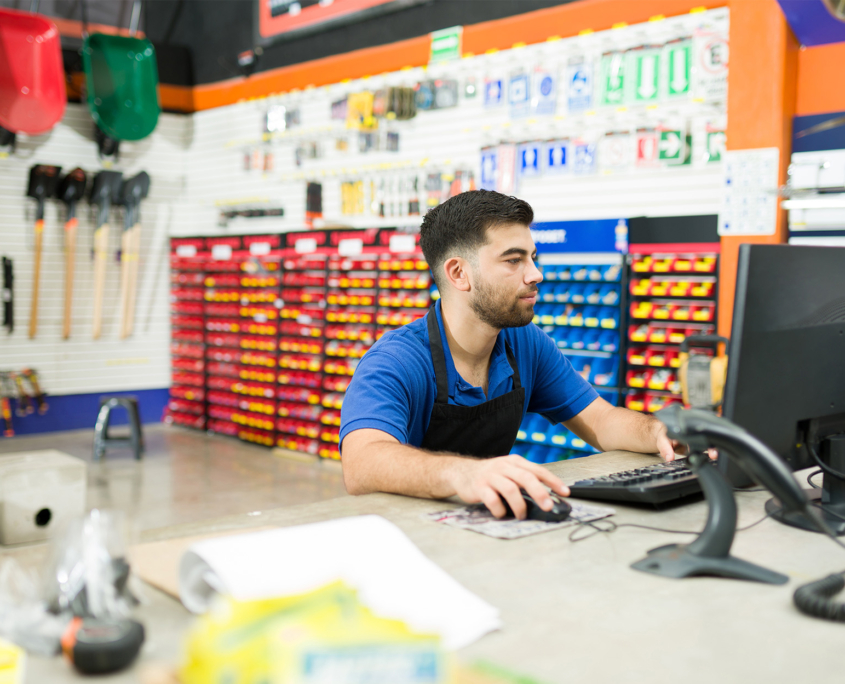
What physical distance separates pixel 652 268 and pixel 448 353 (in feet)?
9.42

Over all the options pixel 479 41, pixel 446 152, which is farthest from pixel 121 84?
pixel 479 41

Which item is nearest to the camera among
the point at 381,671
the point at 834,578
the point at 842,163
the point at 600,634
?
the point at 381,671

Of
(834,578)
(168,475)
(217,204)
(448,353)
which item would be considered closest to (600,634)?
(834,578)

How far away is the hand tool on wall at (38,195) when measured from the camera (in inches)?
321

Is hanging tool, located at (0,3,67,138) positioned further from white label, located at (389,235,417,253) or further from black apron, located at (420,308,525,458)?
black apron, located at (420,308,525,458)

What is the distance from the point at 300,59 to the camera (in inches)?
316

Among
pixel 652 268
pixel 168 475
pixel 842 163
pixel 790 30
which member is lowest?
pixel 168 475

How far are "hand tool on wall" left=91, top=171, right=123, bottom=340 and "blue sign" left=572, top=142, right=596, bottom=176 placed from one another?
543 centimetres

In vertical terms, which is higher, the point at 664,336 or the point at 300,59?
the point at 300,59

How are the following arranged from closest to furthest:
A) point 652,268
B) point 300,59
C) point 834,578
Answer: point 834,578 < point 652,268 < point 300,59

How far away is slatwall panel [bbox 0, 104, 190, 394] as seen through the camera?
328 inches

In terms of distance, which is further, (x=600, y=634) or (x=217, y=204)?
(x=217, y=204)

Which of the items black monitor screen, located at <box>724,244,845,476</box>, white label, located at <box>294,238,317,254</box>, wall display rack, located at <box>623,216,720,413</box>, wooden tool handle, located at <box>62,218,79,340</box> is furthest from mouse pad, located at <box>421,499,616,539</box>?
wooden tool handle, located at <box>62,218,79,340</box>

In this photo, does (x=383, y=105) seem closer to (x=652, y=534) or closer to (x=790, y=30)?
(x=790, y=30)
